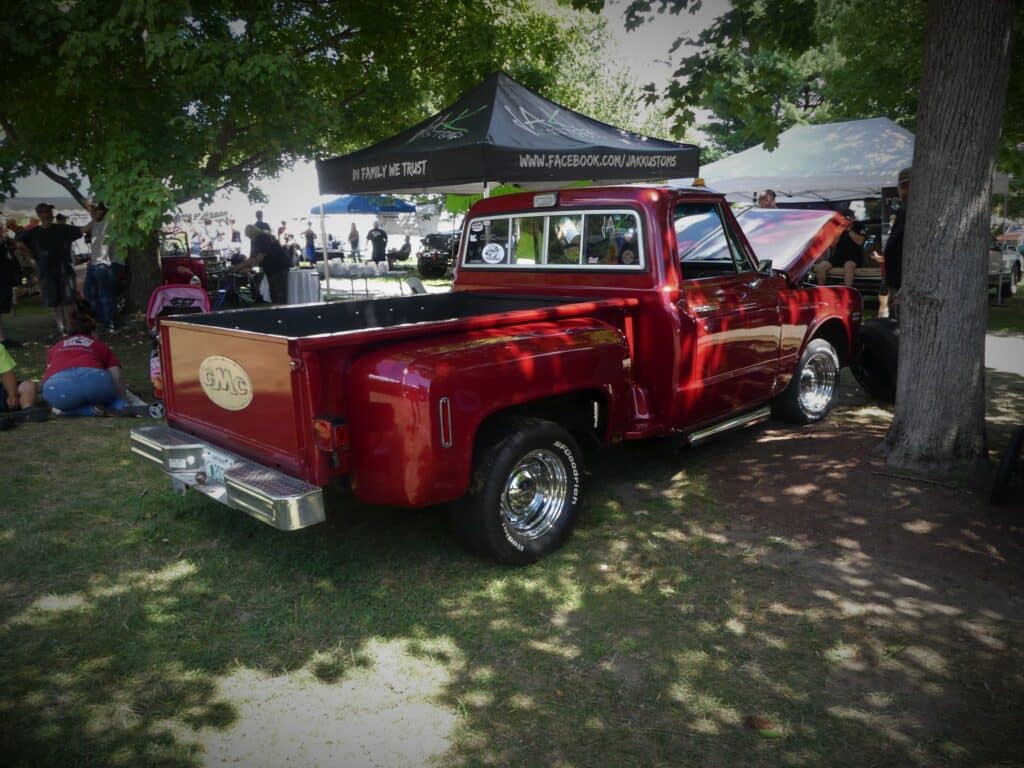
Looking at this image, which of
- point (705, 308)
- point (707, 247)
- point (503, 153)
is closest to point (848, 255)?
point (503, 153)

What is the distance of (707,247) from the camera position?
519 cm

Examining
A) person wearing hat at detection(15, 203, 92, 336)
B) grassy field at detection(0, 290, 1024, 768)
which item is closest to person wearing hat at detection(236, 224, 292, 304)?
Answer: person wearing hat at detection(15, 203, 92, 336)

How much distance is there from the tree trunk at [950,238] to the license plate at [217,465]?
434 centimetres

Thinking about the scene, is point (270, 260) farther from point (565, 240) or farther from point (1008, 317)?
point (1008, 317)

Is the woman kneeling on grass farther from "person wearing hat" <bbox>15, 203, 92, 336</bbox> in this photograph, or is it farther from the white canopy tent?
the white canopy tent

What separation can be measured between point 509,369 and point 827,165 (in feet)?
43.9

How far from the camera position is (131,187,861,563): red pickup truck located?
3266mm

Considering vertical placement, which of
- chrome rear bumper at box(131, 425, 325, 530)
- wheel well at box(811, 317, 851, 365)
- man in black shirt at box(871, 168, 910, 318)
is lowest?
chrome rear bumper at box(131, 425, 325, 530)

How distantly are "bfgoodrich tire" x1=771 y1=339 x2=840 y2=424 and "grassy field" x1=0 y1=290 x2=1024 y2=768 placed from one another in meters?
1.74

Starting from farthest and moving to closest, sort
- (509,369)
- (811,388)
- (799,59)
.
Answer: (799,59), (811,388), (509,369)

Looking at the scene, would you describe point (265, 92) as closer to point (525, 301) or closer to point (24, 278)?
point (525, 301)

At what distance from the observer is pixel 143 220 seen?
8.03m

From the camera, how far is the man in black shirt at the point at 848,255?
425 inches

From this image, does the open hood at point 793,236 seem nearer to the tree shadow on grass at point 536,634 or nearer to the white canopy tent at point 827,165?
the tree shadow on grass at point 536,634
